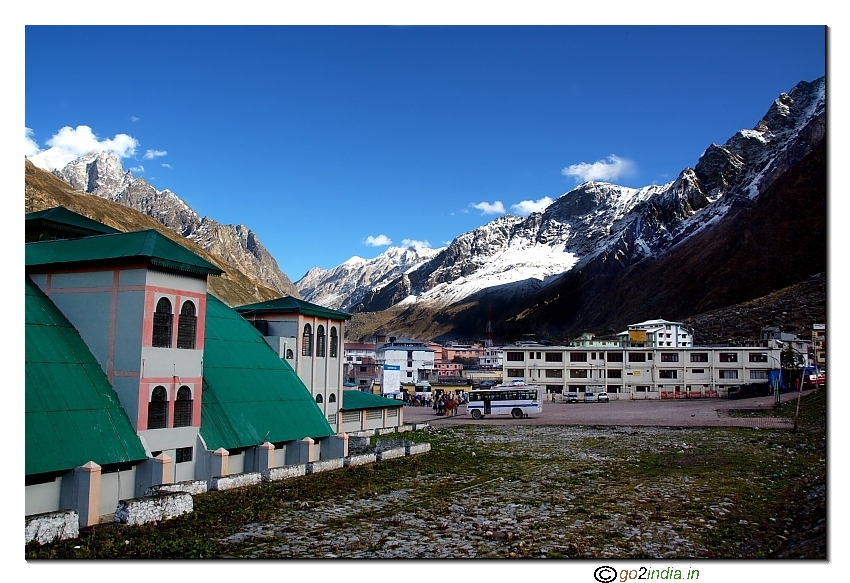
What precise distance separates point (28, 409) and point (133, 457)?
2.72 m

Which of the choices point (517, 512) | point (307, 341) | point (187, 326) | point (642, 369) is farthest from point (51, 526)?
point (642, 369)

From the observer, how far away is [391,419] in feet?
132

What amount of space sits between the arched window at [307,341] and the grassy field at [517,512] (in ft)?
22.0

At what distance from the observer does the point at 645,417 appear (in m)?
54.6

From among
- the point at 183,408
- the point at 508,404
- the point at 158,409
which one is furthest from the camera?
the point at 508,404

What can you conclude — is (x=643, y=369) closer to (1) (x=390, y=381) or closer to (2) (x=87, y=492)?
(1) (x=390, y=381)

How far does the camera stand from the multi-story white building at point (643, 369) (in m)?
81.5

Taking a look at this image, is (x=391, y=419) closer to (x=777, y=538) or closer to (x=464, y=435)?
(x=464, y=435)

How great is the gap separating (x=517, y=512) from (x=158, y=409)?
9.43 metres

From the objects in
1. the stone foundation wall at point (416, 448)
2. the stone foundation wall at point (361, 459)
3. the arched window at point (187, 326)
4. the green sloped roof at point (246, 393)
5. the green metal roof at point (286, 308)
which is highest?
the green metal roof at point (286, 308)

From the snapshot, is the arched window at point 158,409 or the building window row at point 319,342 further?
the building window row at point 319,342

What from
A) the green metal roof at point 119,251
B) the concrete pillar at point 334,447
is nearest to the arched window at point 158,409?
the green metal roof at point 119,251

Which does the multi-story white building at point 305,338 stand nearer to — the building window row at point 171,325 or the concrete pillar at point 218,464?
the concrete pillar at point 218,464

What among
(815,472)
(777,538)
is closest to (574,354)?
(815,472)
